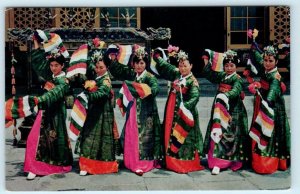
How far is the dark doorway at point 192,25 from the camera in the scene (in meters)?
5.59

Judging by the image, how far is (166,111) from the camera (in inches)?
226

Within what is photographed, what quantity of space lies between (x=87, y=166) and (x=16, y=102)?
83 cm

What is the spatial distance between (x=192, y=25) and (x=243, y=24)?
1.61ft

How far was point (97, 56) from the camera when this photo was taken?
567 centimetres

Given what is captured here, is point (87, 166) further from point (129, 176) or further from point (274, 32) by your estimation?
point (274, 32)

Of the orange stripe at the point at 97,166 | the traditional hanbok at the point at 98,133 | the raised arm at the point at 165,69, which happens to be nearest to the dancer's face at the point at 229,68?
the raised arm at the point at 165,69

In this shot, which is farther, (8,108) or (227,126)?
(227,126)

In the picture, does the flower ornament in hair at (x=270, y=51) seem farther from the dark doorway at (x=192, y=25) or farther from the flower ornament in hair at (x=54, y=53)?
the flower ornament in hair at (x=54, y=53)

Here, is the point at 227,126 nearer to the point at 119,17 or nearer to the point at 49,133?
the point at 119,17

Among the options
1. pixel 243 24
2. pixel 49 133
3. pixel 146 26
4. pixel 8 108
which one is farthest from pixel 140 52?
pixel 8 108

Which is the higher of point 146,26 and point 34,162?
point 146,26

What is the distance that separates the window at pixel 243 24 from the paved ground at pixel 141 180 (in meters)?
0.50

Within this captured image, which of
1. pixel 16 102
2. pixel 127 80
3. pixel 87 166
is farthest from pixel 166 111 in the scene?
pixel 16 102

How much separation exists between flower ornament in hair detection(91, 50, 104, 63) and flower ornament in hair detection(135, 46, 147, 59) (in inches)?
12.0
